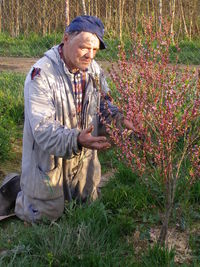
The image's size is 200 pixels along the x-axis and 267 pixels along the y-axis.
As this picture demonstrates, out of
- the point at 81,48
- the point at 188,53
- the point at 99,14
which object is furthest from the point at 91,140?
the point at 99,14

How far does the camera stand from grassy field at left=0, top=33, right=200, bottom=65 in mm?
9484

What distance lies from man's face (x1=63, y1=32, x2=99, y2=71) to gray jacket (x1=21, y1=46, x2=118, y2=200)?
0.42 feet

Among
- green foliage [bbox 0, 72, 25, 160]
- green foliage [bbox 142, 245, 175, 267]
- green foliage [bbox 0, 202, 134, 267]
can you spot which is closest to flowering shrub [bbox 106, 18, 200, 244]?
green foliage [bbox 142, 245, 175, 267]

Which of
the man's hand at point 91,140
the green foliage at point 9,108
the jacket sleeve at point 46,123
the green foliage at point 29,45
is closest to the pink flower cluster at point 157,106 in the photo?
the man's hand at point 91,140

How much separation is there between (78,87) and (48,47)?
824 cm

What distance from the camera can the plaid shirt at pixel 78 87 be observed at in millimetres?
3424

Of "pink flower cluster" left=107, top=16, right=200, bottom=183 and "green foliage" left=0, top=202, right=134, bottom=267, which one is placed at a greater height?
"pink flower cluster" left=107, top=16, right=200, bottom=183

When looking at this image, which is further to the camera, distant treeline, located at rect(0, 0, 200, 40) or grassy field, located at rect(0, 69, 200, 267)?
distant treeline, located at rect(0, 0, 200, 40)

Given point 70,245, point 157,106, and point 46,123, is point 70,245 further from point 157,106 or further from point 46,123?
point 157,106

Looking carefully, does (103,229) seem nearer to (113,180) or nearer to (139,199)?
(139,199)

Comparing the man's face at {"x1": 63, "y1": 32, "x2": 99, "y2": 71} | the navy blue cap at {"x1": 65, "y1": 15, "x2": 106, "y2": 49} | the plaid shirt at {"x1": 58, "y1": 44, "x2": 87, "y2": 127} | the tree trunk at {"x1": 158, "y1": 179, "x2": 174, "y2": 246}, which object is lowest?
the tree trunk at {"x1": 158, "y1": 179, "x2": 174, "y2": 246}

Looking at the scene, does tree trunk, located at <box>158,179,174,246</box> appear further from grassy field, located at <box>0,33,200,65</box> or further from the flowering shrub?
grassy field, located at <box>0,33,200,65</box>

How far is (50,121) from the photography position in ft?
9.96

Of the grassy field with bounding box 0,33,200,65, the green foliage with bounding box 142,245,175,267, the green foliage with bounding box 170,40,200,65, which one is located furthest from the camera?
the grassy field with bounding box 0,33,200,65
